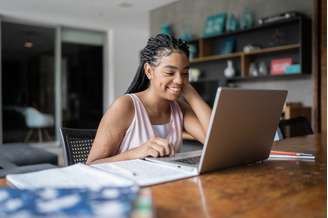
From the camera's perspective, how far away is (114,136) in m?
1.21

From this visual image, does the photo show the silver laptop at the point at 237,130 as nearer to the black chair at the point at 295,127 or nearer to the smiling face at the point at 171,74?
the smiling face at the point at 171,74

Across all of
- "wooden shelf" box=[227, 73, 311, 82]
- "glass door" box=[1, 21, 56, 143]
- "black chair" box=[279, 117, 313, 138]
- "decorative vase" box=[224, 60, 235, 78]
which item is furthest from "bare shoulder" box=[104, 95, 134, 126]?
"glass door" box=[1, 21, 56, 143]

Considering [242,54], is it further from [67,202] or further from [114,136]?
[67,202]

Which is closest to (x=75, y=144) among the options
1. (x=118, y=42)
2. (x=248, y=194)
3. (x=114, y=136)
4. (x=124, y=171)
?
(x=114, y=136)

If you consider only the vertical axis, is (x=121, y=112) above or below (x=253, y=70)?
below

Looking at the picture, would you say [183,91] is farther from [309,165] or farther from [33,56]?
[33,56]

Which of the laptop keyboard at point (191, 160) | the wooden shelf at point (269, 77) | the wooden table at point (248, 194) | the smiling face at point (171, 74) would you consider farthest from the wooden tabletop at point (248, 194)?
the wooden shelf at point (269, 77)

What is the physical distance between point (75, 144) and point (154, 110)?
34 centimetres

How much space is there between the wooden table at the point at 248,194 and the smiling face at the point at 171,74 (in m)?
0.44

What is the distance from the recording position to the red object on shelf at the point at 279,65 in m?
4.00

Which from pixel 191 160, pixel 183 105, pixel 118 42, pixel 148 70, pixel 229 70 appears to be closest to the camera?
pixel 191 160

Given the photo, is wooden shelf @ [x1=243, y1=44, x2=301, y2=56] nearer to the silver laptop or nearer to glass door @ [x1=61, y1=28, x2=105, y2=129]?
the silver laptop

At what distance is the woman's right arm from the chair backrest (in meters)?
0.13

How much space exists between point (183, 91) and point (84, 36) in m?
5.73
